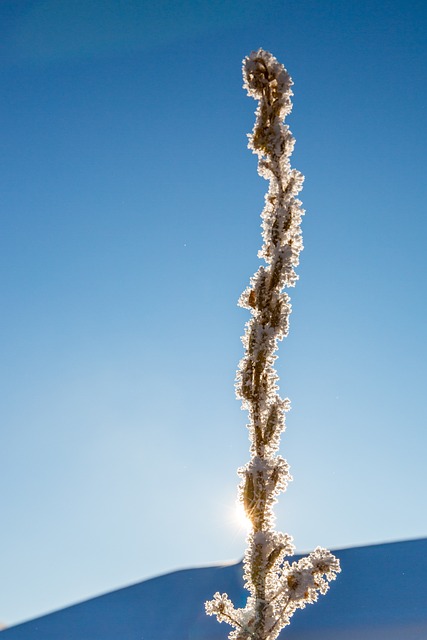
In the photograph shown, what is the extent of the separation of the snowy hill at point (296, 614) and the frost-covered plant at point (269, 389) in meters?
15.6

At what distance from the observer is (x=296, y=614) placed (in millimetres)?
19000

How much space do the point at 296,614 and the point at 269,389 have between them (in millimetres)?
18369

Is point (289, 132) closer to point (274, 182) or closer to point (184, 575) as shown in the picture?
point (274, 182)

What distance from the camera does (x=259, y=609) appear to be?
3.17 m

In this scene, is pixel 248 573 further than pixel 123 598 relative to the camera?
No

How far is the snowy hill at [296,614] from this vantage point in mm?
17750

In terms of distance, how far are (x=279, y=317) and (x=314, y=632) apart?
58.7ft

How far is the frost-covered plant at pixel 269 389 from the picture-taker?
317cm

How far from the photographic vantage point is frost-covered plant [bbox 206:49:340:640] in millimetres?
3174

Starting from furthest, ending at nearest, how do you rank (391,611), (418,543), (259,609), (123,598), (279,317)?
(123,598) → (418,543) → (391,611) → (279,317) → (259,609)

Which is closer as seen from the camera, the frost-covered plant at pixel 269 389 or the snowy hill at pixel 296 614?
the frost-covered plant at pixel 269 389

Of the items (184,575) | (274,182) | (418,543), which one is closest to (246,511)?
(274,182)

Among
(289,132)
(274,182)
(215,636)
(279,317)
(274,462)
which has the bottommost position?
(215,636)

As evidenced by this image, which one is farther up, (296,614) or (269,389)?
(269,389)
